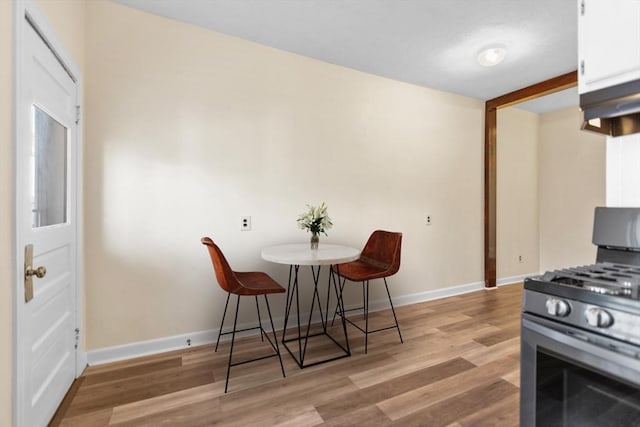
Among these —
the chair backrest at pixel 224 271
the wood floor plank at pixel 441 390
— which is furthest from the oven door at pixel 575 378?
the chair backrest at pixel 224 271

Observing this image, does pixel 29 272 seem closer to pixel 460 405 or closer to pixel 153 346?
pixel 153 346

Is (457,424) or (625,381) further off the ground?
(625,381)

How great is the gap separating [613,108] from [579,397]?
1.10 m

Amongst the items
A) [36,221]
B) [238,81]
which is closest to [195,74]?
[238,81]

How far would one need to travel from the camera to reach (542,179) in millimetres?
4805

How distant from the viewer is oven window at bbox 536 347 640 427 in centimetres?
90

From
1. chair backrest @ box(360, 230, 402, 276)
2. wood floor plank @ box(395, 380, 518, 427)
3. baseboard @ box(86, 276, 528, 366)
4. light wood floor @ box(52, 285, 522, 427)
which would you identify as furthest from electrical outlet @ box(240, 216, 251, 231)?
wood floor plank @ box(395, 380, 518, 427)

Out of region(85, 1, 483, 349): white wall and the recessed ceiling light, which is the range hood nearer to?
the recessed ceiling light

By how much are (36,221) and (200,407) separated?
1.32 metres

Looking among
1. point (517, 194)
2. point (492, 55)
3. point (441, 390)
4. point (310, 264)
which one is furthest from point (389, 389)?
point (517, 194)

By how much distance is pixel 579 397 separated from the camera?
39.8 inches

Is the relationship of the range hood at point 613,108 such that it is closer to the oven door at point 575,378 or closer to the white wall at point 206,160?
the oven door at point 575,378

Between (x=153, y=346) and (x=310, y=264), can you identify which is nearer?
(x=310, y=264)

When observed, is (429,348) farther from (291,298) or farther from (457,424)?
(291,298)
